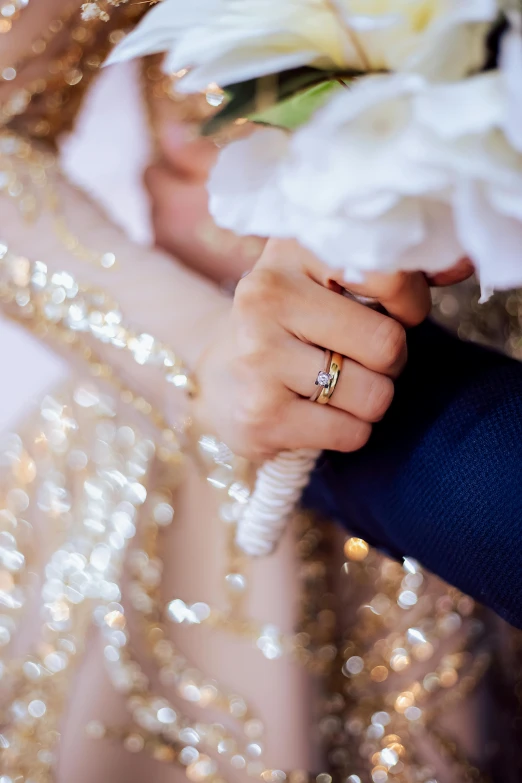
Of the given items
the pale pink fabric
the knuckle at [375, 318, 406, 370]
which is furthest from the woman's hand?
the pale pink fabric

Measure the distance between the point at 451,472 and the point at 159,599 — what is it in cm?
31

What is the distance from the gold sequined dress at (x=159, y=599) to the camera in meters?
0.55

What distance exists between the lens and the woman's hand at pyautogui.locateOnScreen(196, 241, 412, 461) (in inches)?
14.0

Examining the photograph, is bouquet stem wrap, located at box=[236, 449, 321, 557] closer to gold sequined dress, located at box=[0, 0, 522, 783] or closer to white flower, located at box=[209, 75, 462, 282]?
gold sequined dress, located at box=[0, 0, 522, 783]

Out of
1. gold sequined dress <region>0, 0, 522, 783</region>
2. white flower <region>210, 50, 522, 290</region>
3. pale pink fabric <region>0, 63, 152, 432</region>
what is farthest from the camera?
pale pink fabric <region>0, 63, 152, 432</region>

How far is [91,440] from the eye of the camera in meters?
0.63

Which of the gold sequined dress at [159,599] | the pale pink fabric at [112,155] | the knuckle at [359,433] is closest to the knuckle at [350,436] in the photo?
the knuckle at [359,433]

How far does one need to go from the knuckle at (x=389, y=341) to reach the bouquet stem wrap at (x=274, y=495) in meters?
0.08

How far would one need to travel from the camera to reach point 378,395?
1.22 feet

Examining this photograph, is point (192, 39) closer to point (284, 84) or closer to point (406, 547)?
point (284, 84)

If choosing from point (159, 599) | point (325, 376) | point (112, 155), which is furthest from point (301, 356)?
point (112, 155)

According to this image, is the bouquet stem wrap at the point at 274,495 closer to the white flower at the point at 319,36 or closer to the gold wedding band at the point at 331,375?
the gold wedding band at the point at 331,375

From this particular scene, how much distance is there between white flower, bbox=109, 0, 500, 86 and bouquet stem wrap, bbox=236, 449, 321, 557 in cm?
24

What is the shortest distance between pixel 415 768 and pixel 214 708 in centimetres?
19
